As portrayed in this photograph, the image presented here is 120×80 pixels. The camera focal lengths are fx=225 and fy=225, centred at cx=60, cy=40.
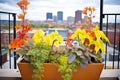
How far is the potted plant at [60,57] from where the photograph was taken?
1.50 meters

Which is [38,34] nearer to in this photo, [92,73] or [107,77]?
[92,73]

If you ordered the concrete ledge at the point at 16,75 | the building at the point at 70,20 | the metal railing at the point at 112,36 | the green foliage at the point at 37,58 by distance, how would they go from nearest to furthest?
the green foliage at the point at 37,58 → the concrete ledge at the point at 16,75 → the building at the point at 70,20 → the metal railing at the point at 112,36

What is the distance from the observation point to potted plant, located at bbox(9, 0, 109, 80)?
1.50 metres

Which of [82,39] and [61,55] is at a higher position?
[82,39]

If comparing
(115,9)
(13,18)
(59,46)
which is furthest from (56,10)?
(59,46)

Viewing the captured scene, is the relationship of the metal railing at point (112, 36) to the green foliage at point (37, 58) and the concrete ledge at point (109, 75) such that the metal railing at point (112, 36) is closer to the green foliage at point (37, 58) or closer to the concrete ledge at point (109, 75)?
the concrete ledge at point (109, 75)

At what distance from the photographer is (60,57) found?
5.10 ft

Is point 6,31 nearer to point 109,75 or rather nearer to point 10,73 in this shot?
point 10,73

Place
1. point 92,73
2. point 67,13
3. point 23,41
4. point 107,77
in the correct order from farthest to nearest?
1. point 67,13
2. point 107,77
3. point 23,41
4. point 92,73

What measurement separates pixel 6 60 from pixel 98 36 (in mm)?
2308

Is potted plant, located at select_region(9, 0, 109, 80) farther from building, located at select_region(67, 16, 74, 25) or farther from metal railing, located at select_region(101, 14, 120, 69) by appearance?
metal railing, located at select_region(101, 14, 120, 69)

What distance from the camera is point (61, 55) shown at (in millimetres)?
1588

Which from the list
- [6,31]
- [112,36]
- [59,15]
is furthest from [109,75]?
[6,31]

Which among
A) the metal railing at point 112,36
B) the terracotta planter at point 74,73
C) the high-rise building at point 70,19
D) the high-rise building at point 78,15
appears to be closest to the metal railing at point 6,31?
the high-rise building at point 70,19
